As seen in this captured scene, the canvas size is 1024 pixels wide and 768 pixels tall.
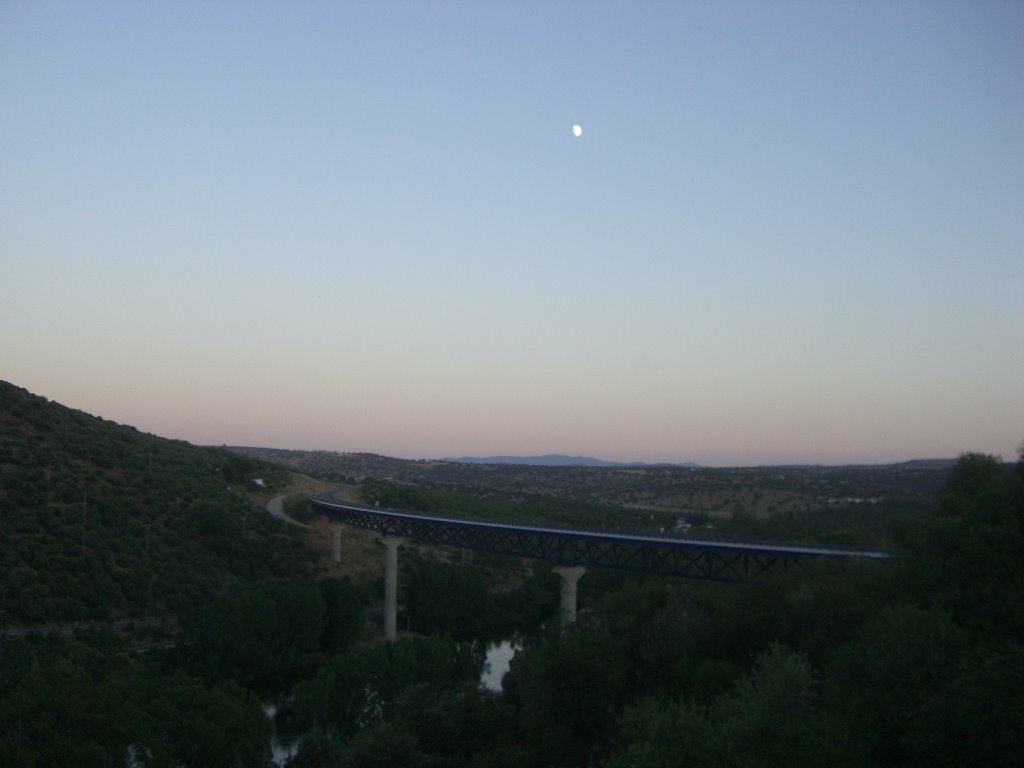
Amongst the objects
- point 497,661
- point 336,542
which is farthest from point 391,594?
point 336,542

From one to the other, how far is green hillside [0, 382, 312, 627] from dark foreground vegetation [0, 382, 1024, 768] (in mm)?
1516

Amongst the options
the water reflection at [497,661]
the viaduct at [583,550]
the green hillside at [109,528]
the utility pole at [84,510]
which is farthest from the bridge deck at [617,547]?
the utility pole at [84,510]

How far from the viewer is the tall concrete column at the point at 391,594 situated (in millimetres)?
48750

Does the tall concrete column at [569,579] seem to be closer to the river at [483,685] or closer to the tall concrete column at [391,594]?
the river at [483,685]

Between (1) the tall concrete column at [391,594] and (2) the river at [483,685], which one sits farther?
(1) the tall concrete column at [391,594]

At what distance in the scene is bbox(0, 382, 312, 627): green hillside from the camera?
41906mm

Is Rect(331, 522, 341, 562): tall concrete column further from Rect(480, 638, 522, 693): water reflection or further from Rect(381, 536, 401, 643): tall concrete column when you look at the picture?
Rect(480, 638, 522, 693): water reflection

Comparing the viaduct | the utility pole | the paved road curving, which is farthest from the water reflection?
the utility pole

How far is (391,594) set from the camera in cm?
4991

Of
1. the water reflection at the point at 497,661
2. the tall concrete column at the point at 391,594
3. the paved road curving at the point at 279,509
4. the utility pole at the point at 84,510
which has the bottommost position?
the water reflection at the point at 497,661

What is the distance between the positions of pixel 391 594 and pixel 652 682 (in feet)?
103

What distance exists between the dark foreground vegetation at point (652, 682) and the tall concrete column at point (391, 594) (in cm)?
896

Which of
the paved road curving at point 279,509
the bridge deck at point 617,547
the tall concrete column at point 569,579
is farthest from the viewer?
the paved road curving at point 279,509

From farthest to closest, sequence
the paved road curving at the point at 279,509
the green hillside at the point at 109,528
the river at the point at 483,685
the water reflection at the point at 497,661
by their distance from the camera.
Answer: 1. the paved road curving at the point at 279,509
2. the green hillside at the point at 109,528
3. the water reflection at the point at 497,661
4. the river at the point at 483,685
